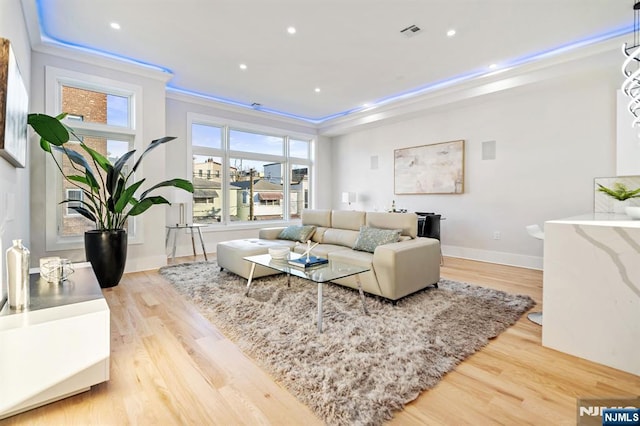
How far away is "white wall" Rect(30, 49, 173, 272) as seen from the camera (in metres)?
3.71

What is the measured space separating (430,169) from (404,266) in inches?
129

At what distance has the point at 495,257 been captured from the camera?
495 cm

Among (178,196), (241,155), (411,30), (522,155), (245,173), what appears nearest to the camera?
(411,30)

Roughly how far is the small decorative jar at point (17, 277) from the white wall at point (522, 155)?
18.3 ft

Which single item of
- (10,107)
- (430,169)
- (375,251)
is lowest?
(375,251)

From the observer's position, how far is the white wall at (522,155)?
4.02 metres

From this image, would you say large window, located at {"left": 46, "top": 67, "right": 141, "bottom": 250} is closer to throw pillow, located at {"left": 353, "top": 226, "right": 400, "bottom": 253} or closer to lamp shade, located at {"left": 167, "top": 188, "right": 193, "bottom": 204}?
lamp shade, located at {"left": 167, "top": 188, "right": 193, "bottom": 204}

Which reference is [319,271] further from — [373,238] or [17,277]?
[17,277]

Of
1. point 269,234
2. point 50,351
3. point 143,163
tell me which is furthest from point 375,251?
point 143,163

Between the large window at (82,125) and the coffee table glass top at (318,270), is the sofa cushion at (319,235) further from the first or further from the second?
the large window at (82,125)

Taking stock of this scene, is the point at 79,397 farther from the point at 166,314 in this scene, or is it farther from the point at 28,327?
the point at 166,314

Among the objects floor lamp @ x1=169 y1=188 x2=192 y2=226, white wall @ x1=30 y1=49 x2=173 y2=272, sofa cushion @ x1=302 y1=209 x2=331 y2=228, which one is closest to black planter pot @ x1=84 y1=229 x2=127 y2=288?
white wall @ x1=30 y1=49 x2=173 y2=272

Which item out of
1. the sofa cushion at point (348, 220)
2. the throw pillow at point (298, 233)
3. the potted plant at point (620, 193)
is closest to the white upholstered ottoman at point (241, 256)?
the throw pillow at point (298, 233)

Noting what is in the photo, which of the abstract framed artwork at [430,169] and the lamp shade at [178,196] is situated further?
the abstract framed artwork at [430,169]
